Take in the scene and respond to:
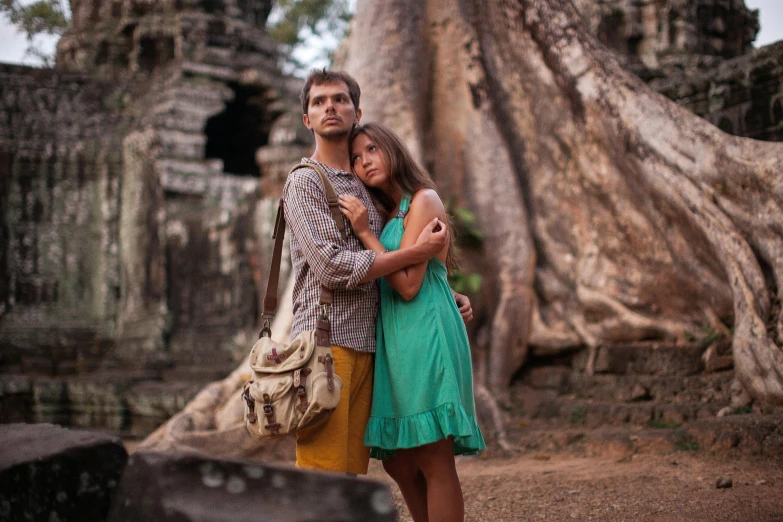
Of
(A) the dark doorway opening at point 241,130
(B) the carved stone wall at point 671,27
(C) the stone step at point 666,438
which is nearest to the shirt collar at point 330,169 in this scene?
(C) the stone step at point 666,438

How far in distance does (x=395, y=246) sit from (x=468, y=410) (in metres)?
0.48

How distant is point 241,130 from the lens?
1362 centimetres

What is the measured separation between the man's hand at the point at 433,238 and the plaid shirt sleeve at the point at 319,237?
14cm

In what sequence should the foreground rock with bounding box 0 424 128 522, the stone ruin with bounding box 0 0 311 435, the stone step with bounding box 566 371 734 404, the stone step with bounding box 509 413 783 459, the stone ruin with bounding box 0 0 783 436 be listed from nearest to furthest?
1. the foreground rock with bounding box 0 424 128 522
2. the stone step with bounding box 509 413 783 459
3. the stone step with bounding box 566 371 734 404
4. the stone ruin with bounding box 0 0 783 436
5. the stone ruin with bounding box 0 0 311 435

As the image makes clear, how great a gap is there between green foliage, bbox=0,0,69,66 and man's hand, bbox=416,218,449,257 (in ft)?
51.7

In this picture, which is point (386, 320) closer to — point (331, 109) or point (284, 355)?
point (284, 355)

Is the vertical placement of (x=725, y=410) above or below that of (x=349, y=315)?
below

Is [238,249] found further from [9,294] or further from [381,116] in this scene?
[381,116]

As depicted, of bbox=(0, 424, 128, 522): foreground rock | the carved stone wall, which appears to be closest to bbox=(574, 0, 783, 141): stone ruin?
the carved stone wall

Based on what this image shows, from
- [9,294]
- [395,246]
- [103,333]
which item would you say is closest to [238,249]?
[103,333]

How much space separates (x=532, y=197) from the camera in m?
5.28

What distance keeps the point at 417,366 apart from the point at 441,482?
301 mm

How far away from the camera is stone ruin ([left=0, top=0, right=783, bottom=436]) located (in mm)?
8406

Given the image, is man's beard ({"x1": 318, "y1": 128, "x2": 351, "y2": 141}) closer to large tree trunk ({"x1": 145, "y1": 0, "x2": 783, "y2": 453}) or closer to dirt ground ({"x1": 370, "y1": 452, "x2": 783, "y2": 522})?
dirt ground ({"x1": 370, "y1": 452, "x2": 783, "y2": 522})
